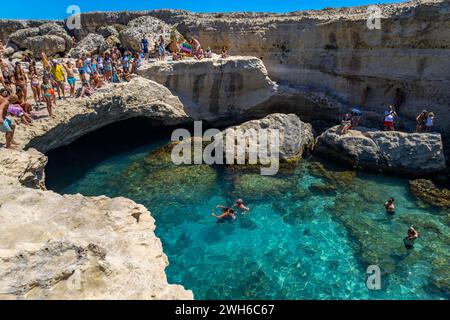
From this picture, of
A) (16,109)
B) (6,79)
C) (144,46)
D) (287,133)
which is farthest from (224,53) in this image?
(16,109)

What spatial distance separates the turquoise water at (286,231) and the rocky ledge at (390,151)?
2.76 feet

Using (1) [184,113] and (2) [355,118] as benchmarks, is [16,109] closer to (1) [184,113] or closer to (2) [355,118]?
(1) [184,113]

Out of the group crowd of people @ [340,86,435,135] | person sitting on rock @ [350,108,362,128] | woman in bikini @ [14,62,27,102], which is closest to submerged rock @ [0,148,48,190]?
woman in bikini @ [14,62,27,102]

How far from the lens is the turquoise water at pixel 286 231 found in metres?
10.4

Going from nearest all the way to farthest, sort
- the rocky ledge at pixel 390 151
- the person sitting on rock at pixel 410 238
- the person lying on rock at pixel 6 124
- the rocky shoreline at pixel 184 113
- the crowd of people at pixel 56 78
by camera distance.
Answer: the rocky shoreline at pixel 184 113
the person lying on rock at pixel 6 124
the person sitting on rock at pixel 410 238
the crowd of people at pixel 56 78
the rocky ledge at pixel 390 151

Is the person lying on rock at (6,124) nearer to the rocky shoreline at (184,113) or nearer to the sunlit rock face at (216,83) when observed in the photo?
the rocky shoreline at (184,113)

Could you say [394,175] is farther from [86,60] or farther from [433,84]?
[86,60]

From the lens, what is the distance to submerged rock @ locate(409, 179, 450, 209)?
553 inches

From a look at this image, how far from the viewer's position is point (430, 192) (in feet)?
48.0

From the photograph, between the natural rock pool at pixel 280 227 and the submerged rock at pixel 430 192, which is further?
the submerged rock at pixel 430 192

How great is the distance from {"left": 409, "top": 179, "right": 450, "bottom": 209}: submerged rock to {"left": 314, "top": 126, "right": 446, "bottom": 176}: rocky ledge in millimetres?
804

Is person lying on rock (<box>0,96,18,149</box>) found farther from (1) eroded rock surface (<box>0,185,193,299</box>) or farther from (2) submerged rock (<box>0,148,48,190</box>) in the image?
(1) eroded rock surface (<box>0,185,193,299</box>)

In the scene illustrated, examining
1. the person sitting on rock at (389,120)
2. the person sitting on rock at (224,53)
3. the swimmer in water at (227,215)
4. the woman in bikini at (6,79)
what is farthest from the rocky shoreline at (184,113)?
the swimmer in water at (227,215)

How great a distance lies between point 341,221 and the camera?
13164mm
